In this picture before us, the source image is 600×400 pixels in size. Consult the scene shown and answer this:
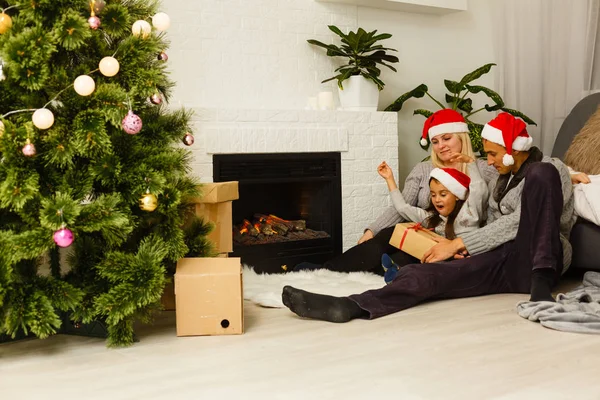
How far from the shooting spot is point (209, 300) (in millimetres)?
2453

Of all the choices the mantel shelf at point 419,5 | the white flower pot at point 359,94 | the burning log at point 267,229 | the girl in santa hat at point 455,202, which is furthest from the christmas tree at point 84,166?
the mantel shelf at point 419,5

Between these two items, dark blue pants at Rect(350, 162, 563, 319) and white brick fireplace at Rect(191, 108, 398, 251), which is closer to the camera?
dark blue pants at Rect(350, 162, 563, 319)

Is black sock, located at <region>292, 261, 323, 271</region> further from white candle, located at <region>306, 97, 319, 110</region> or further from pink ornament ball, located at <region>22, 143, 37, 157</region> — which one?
pink ornament ball, located at <region>22, 143, 37, 157</region>

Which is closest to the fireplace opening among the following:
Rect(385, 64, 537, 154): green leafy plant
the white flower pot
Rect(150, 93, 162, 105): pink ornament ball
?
the white flower pot

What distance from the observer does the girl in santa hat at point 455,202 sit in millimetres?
3248

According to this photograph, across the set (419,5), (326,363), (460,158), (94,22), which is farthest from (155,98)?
(419,5)

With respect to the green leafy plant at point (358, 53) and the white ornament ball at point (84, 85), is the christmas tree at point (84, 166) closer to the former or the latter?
the white ornament ball at point (84, 85)

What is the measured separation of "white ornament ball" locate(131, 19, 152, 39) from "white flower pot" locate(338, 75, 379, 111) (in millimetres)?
2013

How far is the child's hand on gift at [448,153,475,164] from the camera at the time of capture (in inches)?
136

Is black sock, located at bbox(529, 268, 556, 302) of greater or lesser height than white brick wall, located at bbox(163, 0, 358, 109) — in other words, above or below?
below

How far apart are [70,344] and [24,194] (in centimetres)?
59

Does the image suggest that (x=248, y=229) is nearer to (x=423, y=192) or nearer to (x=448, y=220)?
(x=423, y=192)

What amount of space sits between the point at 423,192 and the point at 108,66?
206 centimetres

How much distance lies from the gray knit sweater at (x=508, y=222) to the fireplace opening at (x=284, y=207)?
1104mm
